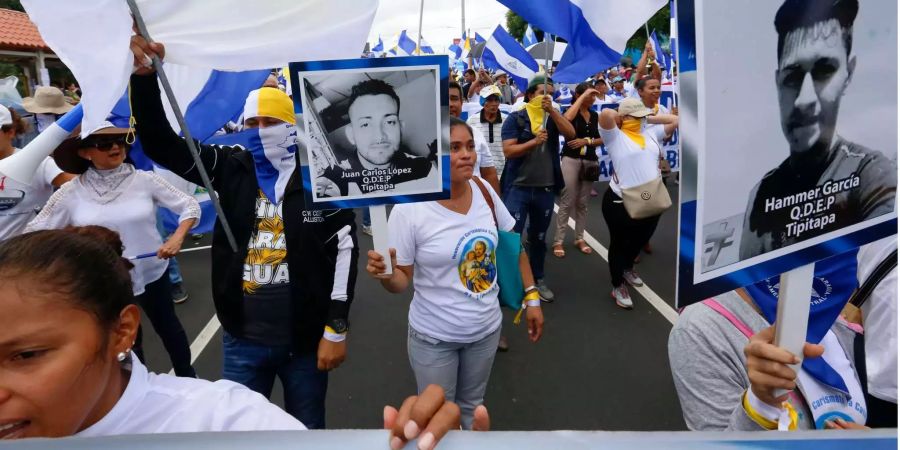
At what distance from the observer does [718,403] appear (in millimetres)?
1381

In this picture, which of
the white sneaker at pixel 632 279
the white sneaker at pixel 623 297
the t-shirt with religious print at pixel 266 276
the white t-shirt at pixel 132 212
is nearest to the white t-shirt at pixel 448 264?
the t-shirt with religious print at pixel 266 276

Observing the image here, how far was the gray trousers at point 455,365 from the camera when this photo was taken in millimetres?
2293

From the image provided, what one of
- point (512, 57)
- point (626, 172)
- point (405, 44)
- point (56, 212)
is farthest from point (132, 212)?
point (405, 44)

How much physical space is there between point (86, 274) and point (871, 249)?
71.7 inches

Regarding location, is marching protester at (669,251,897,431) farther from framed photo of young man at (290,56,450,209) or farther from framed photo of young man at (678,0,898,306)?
framed photo of young man at (290,56,450,209)

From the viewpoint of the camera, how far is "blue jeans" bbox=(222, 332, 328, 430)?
219cm

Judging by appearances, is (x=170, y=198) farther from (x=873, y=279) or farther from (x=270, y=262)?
(x=873, y=279)

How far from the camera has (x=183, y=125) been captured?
194 centimetres

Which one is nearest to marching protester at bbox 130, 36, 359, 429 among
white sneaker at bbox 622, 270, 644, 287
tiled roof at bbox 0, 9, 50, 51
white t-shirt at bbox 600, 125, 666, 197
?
white t-shirt at bbox 600, 125, 666, 197

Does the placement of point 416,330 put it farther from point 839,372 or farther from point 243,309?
point 839,372

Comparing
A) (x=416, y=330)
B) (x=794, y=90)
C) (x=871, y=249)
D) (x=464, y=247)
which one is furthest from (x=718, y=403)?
(x=416, y=330)

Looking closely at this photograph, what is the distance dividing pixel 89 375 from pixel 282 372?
137 centimetres

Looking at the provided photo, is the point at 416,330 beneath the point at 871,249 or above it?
beneath

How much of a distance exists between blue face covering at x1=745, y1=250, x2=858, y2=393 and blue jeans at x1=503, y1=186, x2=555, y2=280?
10.3 feet
